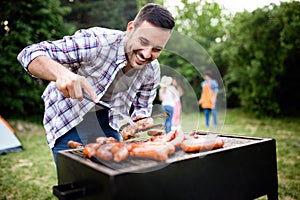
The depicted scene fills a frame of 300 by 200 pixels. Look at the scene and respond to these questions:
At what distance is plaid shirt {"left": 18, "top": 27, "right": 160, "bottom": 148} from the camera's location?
1854 mm

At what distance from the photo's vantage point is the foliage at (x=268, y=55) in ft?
28.9

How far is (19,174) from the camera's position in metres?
4.52

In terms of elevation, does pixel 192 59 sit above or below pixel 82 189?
above

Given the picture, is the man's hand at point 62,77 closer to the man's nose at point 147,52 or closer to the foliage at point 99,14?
the man's nose at point 147,52

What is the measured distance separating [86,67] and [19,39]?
7.60m

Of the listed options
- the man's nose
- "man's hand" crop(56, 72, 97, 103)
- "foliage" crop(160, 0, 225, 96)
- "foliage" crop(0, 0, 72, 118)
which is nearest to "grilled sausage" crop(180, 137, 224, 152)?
the man's nose

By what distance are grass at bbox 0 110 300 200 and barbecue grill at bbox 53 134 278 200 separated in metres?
0.27

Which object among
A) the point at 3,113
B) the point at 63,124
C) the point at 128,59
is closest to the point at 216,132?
the point at 128,59

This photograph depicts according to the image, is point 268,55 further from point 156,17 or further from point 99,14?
point 156,17

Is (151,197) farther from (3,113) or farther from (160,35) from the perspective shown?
(3,113)

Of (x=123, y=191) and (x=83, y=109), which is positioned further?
(x=83, y=109)

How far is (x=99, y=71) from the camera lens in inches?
81.4

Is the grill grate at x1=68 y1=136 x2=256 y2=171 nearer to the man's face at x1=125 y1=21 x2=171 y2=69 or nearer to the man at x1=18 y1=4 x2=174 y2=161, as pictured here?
the man at x1=18 y1=4 x2=174 y2=161

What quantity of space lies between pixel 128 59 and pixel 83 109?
0.49 m
